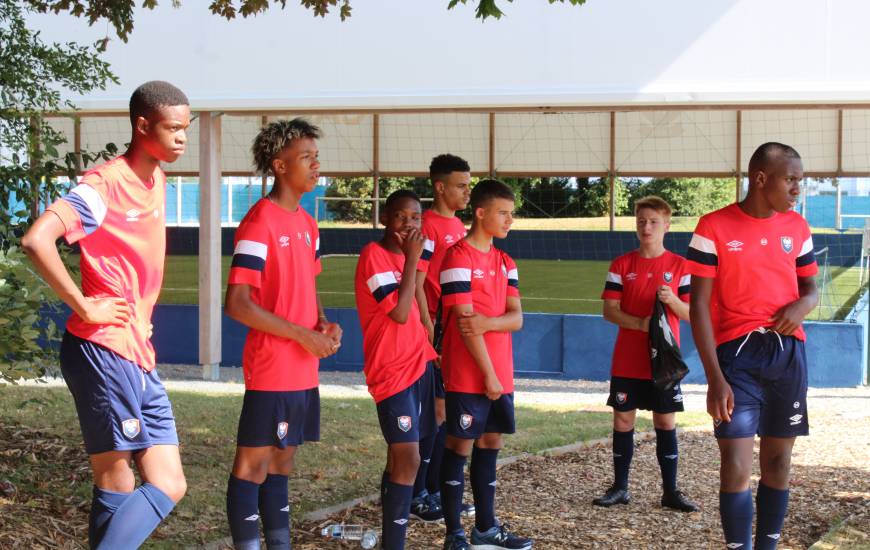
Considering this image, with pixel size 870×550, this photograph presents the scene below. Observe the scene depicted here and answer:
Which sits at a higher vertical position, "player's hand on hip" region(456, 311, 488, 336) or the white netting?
the white netting

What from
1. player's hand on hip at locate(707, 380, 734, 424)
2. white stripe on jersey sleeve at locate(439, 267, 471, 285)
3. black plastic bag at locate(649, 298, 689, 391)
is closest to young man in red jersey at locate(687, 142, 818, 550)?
player's hand on hip at locate(707, 380, 734, 424)

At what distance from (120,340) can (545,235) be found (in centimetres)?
3353

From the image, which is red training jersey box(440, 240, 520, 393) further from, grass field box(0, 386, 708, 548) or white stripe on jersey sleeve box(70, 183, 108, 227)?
white stripe on jersey sleeve box(70, 183, 108, 227)

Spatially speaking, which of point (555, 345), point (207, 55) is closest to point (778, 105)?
point (555, 345)

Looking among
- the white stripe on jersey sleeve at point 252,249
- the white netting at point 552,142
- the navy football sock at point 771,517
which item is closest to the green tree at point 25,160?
the white stripe on jersey sleeve at point 252,249

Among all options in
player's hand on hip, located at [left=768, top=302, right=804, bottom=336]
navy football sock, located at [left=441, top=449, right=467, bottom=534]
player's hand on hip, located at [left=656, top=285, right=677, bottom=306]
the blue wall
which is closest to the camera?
player's hand on hip, located at [left=768, top=302, right=804, bottom=336]

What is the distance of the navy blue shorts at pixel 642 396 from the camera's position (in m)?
6.11

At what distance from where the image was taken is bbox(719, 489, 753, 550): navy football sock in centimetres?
449

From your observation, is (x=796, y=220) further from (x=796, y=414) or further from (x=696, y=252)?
(x=796, y=414)

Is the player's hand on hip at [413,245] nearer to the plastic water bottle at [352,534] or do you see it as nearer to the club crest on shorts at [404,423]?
the club crest on shorts at [404,423]

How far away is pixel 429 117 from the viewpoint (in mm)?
24109

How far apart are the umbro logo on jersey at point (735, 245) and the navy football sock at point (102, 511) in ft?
9.04

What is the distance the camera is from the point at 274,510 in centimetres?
440

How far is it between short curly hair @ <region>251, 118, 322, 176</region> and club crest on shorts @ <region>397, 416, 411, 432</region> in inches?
50.7
